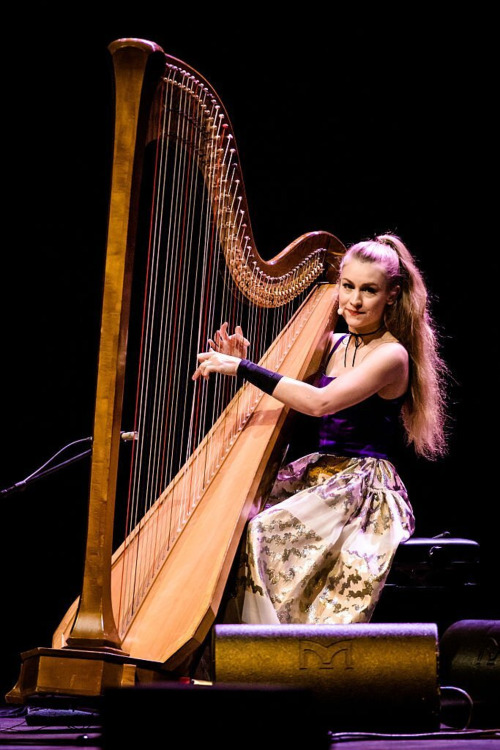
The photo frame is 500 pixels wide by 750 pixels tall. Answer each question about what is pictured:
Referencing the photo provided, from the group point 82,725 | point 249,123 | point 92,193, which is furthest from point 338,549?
point 249,123

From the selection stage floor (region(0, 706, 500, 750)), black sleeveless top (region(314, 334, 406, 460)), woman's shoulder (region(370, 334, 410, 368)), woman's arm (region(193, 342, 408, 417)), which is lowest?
stage floor (region(0, 706, 500, 750))

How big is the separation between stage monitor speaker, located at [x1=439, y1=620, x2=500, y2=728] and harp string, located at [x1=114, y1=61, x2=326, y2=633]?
0.80m

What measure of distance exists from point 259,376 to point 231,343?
27 centimetres

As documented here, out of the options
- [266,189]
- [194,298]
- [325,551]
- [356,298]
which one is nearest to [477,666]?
[325,551]

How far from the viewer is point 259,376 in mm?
2539

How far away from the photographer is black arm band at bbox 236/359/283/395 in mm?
2533

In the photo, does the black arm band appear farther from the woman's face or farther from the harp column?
the harp column

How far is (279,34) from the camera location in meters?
3.83

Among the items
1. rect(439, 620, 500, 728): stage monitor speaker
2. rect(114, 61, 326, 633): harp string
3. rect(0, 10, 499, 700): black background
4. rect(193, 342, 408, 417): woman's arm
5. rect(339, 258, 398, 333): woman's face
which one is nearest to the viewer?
rect(114, 61, 326, 633): harp string

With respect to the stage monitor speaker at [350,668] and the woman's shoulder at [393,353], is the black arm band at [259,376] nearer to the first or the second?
the woman's shoulder at [393,353]

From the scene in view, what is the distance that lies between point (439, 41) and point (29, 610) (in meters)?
2.78

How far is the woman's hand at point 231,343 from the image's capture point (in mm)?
2763

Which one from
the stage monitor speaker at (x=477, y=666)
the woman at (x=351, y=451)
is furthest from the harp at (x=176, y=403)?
the stage monitor speaker at (x=477, y=666)

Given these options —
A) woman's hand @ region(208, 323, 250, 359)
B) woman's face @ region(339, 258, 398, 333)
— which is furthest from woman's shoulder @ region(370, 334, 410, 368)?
woman's hand @ region(208, 323, 250, 359)
